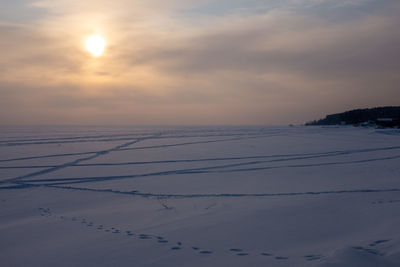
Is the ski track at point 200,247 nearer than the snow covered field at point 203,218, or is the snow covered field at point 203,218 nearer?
the ski track at point 200,247

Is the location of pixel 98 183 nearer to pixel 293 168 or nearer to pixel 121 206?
pixel 121 206

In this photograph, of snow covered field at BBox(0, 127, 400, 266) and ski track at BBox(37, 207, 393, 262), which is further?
snow covered field at BBox(0, 127, 400, 266)

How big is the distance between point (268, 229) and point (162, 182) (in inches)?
167

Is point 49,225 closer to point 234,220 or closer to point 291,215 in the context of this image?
point 234,220

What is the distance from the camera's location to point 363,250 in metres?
3.38

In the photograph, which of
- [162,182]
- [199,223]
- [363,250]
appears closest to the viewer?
[363,250]

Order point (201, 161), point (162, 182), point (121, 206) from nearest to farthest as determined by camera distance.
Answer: point (121, 206), point (162, 182), point (201, 161)

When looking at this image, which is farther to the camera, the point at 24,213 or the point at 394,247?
the point at 24,213

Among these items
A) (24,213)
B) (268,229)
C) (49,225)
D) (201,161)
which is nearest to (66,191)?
(24,213)

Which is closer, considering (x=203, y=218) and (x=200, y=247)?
(x=200, y=247)

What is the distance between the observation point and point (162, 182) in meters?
8.26

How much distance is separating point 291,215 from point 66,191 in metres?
4.88

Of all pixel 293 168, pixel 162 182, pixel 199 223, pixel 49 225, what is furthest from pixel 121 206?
pixel 293 168

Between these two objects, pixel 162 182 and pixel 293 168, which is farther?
pixel 293 168
